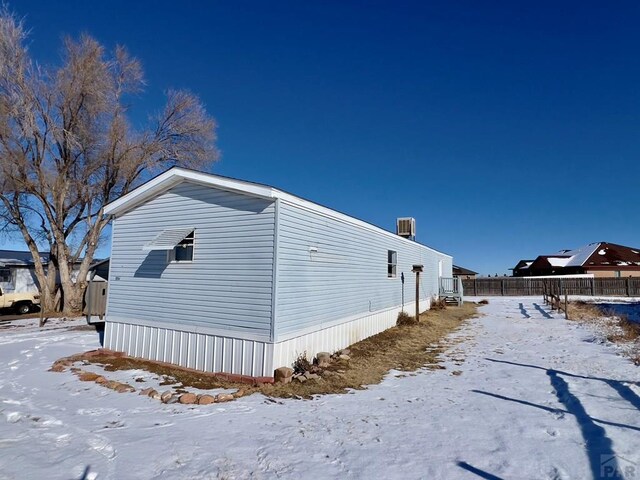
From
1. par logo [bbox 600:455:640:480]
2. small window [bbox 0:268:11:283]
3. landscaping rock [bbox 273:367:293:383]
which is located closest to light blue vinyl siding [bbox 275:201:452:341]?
landscaping rock [bbox 273:367:293:383]

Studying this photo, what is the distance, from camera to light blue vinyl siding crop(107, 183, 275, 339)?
6.99m

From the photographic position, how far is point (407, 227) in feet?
55.6

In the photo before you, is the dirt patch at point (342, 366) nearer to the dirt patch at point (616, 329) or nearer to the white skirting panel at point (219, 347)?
the white skirting panel at point (219, 347)

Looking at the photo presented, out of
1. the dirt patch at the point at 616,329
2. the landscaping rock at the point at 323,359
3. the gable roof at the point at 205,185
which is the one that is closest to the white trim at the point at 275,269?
the gable roof at the point at 205,185

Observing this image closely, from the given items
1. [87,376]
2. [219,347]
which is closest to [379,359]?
[219,347]

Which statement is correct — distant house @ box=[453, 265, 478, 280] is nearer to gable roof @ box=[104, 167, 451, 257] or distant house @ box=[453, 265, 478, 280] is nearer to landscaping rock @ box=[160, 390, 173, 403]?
gable roof @ box=[104, 167, 451, 257]

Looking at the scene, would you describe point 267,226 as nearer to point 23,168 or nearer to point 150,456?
point 150,456

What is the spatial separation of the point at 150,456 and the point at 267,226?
3.98m

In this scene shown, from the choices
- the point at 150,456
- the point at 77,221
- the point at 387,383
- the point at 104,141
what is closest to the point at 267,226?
the point at 387,383

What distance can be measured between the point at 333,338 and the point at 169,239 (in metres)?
4.21

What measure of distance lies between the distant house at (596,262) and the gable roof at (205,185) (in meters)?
35.5

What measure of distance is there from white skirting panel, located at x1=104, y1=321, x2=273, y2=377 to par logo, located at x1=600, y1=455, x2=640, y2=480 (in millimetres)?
4611

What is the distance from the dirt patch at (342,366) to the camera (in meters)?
6.47

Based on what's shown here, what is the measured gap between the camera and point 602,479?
3.46 m
